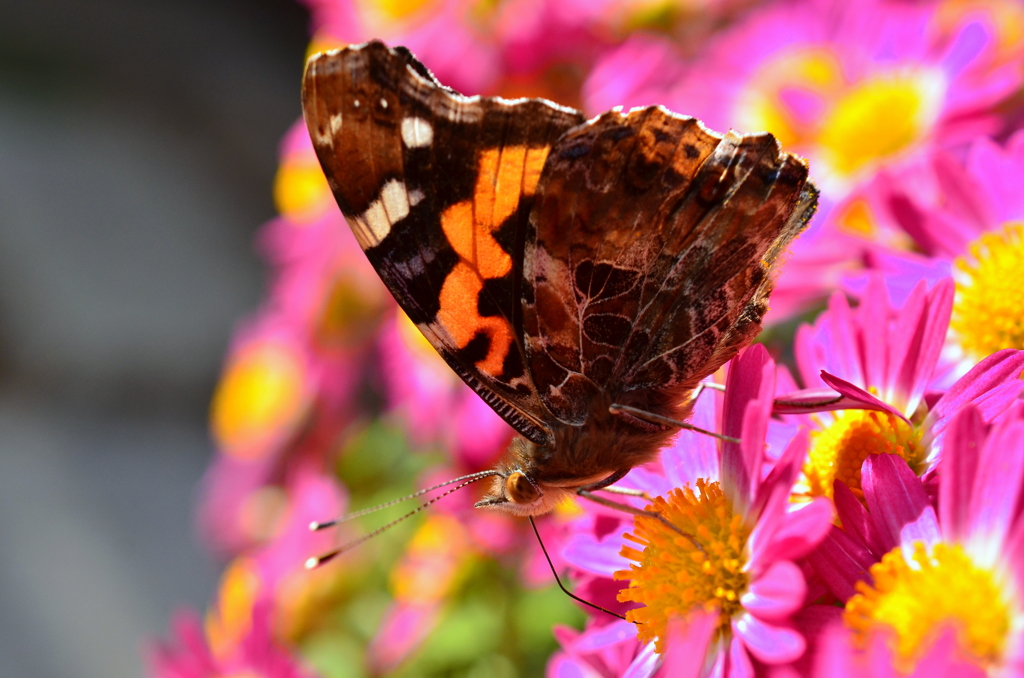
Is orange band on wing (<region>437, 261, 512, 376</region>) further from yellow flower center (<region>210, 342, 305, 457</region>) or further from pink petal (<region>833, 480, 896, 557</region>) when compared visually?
yellow flower center (<region>210, 342, 305, 457</region>)

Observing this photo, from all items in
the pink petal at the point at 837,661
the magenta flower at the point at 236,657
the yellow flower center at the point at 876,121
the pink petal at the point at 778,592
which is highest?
the yellow flower center at the point at 876,121

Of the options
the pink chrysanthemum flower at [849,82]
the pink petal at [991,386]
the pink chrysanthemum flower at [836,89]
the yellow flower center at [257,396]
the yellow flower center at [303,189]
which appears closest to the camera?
the pink petal at [991,386]

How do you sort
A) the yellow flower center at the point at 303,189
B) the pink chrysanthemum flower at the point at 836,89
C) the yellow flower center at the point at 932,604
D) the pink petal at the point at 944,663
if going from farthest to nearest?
the yellow flower center at the point at 303,189, the pink chrysanthemum flower at the point at 836,89, the yellow flower center at the point at 932,604, the pink petal at the point at 944,663

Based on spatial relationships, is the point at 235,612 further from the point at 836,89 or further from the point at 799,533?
the point at 836,89

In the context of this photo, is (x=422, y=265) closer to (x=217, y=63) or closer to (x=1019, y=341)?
(x=1019, y=341)

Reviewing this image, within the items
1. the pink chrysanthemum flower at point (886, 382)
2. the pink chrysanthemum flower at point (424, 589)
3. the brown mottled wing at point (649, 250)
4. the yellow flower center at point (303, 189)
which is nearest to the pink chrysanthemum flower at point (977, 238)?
the pink chrysanthemum flower at point (886, 382)

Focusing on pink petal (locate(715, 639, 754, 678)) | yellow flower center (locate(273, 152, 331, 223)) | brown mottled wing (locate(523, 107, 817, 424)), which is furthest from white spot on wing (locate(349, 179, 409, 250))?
yellow flower center (locate(273, 152, 331, 223))

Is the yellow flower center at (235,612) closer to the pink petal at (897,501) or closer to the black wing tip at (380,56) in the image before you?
the black wing tip at (380,56)

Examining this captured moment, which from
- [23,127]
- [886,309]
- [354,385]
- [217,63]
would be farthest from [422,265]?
[217,63]
